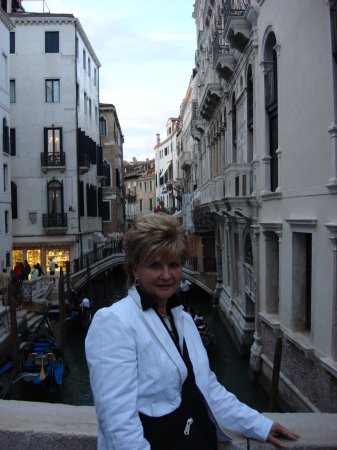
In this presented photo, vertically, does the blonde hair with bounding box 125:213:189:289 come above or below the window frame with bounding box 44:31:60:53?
below

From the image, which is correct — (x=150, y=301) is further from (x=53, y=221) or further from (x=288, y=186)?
(x=53, y=221)

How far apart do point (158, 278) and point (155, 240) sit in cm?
14

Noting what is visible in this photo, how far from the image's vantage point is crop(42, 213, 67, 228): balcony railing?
20609 millimetres

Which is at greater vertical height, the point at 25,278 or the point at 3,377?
the point at 25,278

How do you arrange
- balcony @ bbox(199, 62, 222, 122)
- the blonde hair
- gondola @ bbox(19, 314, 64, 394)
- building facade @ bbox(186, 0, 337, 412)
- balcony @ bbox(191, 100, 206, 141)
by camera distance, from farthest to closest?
balcony @ bbox(191, 100, 206, 141), balcony @ bbox(199, 62, 222, 122), gondola @ bbox(19, 314, 64, 394), building facade @ bbox(186, 0, 337, 412), the blonde hair

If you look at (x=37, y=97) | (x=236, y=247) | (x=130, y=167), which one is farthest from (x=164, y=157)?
(x=236, y=247)

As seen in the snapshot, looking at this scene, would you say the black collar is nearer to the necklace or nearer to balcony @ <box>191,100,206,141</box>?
the necklace

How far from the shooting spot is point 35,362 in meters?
10.5

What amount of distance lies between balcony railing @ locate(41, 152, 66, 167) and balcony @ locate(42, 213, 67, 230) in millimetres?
2285

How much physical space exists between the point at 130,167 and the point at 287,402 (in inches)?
2461

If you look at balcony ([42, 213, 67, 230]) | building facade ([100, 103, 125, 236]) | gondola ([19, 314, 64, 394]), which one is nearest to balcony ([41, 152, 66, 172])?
balcony ([42, 213, 67, 230])

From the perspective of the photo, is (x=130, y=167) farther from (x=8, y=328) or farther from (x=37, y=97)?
(x=8, y=328)

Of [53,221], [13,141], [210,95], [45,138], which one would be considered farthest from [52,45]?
[210,95]

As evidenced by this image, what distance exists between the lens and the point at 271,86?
324 inches
